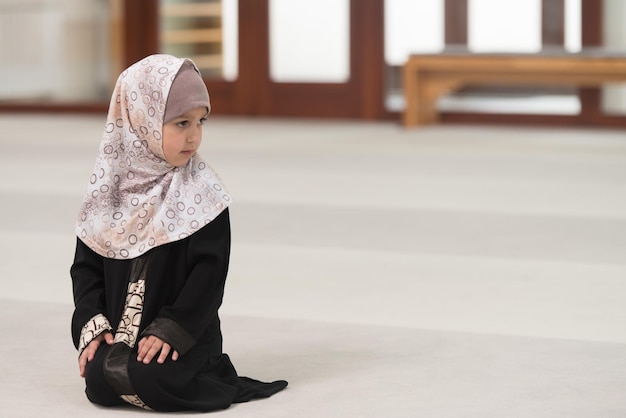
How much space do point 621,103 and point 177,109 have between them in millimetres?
7871

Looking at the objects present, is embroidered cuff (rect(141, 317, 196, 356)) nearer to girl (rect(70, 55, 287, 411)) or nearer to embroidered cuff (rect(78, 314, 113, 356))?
girl (rect(70, 55, 287, 411))

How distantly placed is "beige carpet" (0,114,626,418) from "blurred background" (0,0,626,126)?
2259 millimetres

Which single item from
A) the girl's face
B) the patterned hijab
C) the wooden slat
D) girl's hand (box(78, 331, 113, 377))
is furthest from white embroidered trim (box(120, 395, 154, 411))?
the wooden slat

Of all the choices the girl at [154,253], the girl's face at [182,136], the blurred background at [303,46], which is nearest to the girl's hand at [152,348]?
the girl at [154,253]

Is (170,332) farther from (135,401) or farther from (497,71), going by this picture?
(497,71)

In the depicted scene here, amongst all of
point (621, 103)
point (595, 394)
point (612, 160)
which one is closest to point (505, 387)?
point (595, 394)

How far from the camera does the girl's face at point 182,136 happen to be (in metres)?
2.65

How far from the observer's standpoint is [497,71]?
9500mm

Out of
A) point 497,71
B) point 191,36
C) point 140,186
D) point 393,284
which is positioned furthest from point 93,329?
point 191,36

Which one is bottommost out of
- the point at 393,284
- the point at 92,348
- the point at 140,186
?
the point at 393,284

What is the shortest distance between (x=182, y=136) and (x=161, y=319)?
15.4 inches

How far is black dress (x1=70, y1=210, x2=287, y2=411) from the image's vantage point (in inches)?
105

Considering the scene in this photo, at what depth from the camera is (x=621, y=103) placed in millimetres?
9992

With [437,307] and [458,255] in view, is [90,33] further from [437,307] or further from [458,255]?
[437,307]
